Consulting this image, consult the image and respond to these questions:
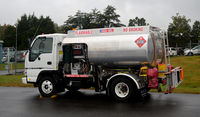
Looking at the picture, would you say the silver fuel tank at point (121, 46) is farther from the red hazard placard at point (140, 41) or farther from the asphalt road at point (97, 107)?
the asphalt road at point (97, 107)

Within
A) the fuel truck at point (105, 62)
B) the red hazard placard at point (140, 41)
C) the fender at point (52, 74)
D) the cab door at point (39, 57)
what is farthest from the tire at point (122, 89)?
the cab door at point (39, 57)

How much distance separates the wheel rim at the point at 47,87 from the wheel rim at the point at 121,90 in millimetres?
2911

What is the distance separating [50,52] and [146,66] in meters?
3.91

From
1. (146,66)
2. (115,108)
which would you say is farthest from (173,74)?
(115,108)

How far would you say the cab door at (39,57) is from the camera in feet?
35.2

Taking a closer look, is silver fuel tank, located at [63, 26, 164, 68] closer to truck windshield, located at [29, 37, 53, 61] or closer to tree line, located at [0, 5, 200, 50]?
truck windshield, located at [29, 37, 53, 61]

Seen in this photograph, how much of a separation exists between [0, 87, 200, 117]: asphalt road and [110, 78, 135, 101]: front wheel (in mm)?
267

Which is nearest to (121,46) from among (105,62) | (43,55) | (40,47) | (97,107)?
(105,62)

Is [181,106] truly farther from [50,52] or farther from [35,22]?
[35,22]

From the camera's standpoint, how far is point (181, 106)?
8.45m

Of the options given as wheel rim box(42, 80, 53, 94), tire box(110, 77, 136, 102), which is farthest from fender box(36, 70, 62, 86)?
tire box(110, 77, 136, 102)

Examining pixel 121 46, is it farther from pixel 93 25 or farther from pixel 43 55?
pixel 93 25

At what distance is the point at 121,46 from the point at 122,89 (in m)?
1.54

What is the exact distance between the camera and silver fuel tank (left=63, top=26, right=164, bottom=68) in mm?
9117
